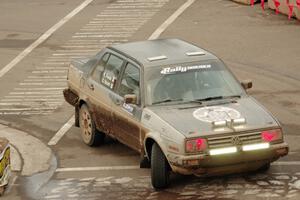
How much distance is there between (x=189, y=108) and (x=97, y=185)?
66.8 inches

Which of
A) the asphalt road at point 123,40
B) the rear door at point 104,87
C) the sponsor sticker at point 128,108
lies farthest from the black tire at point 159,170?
the rear door at point 104,87

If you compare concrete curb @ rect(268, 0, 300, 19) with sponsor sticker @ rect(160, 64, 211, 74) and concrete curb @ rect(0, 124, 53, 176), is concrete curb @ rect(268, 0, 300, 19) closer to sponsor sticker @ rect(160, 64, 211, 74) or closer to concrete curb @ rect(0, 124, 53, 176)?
concrete curb @ rect(0, 124, 53, 176)

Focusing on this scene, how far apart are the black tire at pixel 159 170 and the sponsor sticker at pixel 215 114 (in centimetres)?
74

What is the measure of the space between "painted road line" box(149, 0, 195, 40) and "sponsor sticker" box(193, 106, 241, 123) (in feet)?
37.4

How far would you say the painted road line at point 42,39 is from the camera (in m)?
22.4

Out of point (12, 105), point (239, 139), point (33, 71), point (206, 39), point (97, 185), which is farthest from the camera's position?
point (206, 39)

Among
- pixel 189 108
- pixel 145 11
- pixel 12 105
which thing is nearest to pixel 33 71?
pixel 12 105

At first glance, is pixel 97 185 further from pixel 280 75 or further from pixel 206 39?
pixel 206 39

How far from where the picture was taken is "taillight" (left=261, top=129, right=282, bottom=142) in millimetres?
12906

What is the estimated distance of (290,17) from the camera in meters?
26.2

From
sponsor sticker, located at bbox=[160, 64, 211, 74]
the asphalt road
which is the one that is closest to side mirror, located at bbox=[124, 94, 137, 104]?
sponsor sticker, located at bbox=[160, 64, 211, 74]

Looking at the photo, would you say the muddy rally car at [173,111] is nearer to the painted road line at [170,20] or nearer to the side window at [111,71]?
the side window at [111,71]

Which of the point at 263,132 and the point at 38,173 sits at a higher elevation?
the point at 263,132

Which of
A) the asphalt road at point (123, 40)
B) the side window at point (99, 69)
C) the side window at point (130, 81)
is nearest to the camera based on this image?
the asphalt road at point (123, 40)
